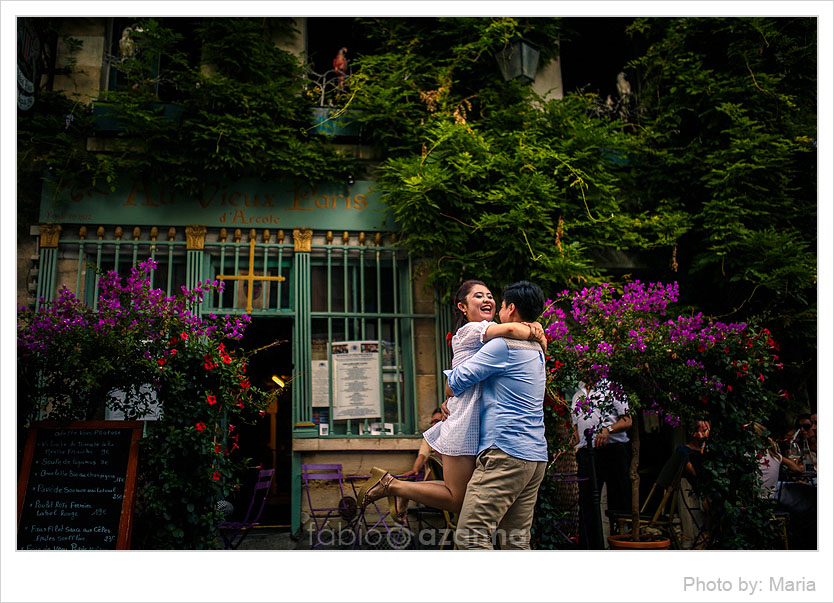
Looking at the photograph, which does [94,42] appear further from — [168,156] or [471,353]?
[471,353]

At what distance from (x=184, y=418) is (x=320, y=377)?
2428 millimetres

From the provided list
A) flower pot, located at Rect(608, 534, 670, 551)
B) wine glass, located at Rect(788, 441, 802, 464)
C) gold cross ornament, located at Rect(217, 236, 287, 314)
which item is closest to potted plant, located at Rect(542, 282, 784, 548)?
flower pot, located at Rect(608, 534, 670, 551)

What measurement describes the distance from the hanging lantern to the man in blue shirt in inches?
174

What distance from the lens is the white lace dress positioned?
373 centimetres

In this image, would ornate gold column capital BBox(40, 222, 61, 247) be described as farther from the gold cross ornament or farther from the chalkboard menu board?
the chalkboard menu board

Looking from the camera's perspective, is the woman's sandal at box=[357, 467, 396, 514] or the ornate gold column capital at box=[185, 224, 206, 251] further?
the ornate gold column capital at box=[185, 224, 206, 251]

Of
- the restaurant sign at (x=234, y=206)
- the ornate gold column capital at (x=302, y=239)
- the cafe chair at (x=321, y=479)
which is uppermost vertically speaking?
the restaurant sign at (x=234, y=206)

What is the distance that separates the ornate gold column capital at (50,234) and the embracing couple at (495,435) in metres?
4.93

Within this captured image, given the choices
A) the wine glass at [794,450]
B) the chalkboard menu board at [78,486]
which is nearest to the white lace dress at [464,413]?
the chalkboard menu board at [78,486]

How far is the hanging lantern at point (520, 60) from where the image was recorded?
7523mm

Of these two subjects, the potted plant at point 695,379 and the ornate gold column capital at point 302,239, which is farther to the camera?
the ornate gold column capital at point 302,239

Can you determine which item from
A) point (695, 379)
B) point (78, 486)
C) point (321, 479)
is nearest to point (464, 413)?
point (695, 379)

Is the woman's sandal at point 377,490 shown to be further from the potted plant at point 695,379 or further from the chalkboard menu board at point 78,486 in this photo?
the potted plant at point 695,379

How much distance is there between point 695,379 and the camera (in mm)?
5582
